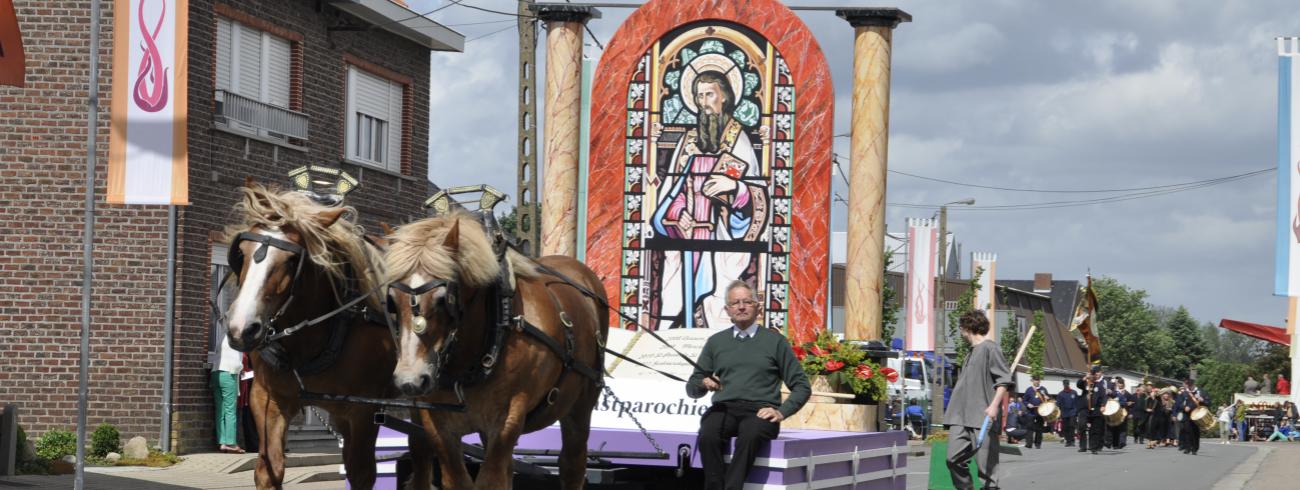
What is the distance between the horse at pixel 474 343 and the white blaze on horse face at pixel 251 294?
584mm

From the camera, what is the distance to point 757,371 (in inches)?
399

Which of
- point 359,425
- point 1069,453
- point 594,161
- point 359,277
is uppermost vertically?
point 594,161

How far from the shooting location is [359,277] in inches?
358

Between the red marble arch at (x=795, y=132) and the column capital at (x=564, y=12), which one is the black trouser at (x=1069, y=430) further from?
→ the column capital at (x=564, y=12)

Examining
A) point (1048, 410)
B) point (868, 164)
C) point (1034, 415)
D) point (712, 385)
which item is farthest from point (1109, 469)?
point (712, 385)

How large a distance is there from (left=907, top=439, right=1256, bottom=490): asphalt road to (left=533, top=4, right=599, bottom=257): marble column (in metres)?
5.93

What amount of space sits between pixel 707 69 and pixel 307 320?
8417 mm

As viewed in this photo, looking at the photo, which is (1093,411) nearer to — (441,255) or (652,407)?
(652,407)

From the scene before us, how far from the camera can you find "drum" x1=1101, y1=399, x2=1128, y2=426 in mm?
34875

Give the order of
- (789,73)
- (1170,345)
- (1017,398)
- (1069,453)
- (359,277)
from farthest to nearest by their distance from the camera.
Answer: (1170,345), (1017,398), (1069,453), (789,73), (359,277)

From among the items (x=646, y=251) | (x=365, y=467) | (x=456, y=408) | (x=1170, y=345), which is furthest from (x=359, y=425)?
(x=1170, y=345)

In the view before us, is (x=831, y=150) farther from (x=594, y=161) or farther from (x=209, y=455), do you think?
(x=209, y=455)

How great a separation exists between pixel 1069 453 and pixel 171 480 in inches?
840

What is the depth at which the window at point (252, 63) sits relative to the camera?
21891mm
